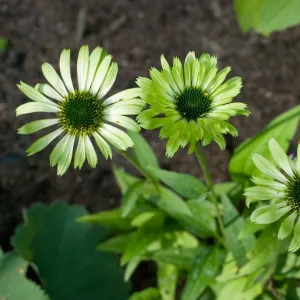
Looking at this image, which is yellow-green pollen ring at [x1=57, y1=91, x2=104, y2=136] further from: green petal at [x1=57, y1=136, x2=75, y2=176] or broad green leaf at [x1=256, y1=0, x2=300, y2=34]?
broad green leaf at [x1=256, y1=0, x2=300, y2=34]

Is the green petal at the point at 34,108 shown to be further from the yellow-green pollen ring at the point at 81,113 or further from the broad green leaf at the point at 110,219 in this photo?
the broad green leaf at the point at 110,219

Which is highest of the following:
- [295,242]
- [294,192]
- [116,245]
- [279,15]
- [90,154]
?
[279,15]

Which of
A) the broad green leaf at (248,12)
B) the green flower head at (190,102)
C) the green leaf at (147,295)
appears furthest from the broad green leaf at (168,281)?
the broad green leaf at (248,12)

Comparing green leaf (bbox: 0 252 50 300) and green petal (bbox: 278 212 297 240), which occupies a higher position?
green leaf (bbox: 0 252 50 300)

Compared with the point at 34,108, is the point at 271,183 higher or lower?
lower

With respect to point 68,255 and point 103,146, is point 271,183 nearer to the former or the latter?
point 103,146

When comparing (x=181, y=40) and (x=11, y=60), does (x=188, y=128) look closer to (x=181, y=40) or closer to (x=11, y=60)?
(x=181, y=40)

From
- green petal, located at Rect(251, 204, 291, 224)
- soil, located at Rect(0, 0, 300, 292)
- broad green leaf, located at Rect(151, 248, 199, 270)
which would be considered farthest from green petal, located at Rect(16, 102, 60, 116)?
soil, located at Rect(0, 0, 300, 292)

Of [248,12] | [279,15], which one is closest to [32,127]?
[279,15]
